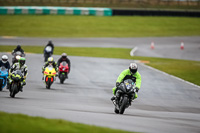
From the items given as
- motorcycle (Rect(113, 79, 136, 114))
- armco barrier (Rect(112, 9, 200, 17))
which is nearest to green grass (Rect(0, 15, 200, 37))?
armco barrier (Rect(112, 9, 200, 17))

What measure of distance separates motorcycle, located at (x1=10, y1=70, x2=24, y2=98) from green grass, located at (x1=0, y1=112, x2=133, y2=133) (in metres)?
6.49

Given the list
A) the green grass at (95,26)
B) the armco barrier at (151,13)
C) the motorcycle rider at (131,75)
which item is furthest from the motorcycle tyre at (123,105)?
the armco barrier at (151,13)

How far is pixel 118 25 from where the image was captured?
229 ft

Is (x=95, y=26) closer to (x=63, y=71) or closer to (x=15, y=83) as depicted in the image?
(x=63, y=71)

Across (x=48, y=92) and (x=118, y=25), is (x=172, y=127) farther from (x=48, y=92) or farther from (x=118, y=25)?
(x=118, y=25)

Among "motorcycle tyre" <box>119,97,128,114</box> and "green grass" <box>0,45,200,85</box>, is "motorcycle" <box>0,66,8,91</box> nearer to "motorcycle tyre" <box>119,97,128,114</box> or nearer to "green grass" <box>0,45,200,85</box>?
"motorcycle tyre" <box>119,97,128,114</box>

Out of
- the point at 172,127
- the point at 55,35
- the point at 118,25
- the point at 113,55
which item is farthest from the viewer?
the point at 118,25

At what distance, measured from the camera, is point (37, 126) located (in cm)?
920

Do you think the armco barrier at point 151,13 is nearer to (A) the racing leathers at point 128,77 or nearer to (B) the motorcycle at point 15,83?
(B) the motorcycle at point 15,83

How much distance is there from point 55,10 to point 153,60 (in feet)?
122

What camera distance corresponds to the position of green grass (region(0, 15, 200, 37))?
6344 centimetres

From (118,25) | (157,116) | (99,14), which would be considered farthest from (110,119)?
(99,14)

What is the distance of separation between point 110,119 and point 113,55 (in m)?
30.8

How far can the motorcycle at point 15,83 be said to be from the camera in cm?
1694
